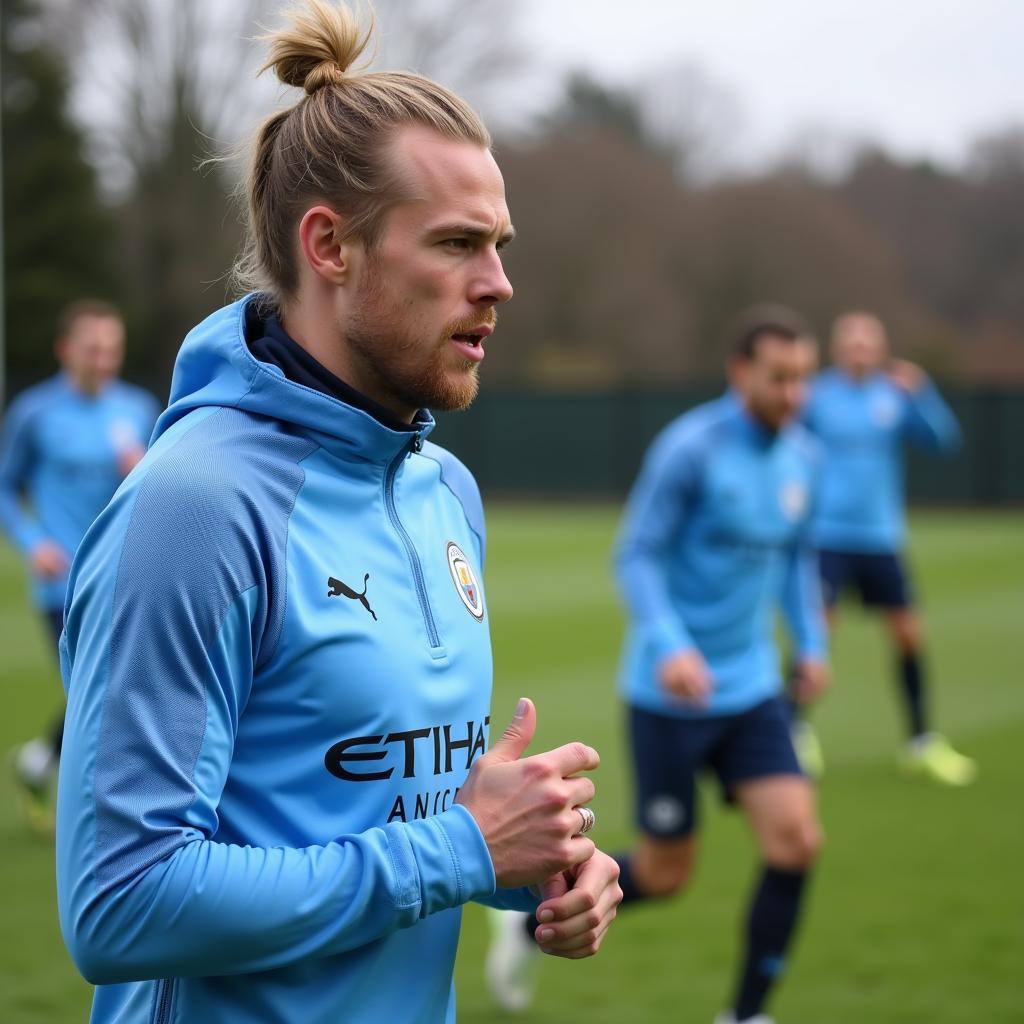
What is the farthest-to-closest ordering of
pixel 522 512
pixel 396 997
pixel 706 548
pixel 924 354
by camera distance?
pixel 924 354 → pixel 522 512 → pixel 706 548 → pixel 396 997

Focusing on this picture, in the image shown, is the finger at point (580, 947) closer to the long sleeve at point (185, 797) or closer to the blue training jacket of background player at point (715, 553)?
the long sleeve at point (185, 797)

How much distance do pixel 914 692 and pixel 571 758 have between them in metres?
7.41

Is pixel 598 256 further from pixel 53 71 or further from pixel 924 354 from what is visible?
pixel 53 71

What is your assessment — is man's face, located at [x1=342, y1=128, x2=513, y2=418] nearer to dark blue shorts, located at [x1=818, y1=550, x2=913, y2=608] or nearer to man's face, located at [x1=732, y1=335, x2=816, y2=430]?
man's face, located at [x1=732, y1=335, x2=816, y2=430]

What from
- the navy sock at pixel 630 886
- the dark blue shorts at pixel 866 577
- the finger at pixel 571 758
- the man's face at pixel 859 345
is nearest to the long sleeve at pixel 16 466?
the navy sock at pixel 630 886

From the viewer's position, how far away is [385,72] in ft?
6.84

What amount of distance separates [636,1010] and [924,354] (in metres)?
33.0

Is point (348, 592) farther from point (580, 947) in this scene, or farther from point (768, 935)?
point (768, 935)

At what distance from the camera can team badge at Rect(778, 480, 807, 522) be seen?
17.7 feet

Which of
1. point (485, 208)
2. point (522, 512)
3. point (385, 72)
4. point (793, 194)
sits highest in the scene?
point (385, 72)

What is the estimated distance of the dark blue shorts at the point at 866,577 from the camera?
9555mm

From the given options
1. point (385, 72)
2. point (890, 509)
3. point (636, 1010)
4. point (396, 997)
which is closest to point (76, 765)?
point (396, 997)

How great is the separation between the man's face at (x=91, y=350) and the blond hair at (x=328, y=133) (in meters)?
6.04

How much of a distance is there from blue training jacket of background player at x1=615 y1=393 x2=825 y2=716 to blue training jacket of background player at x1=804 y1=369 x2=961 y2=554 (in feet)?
13.1
